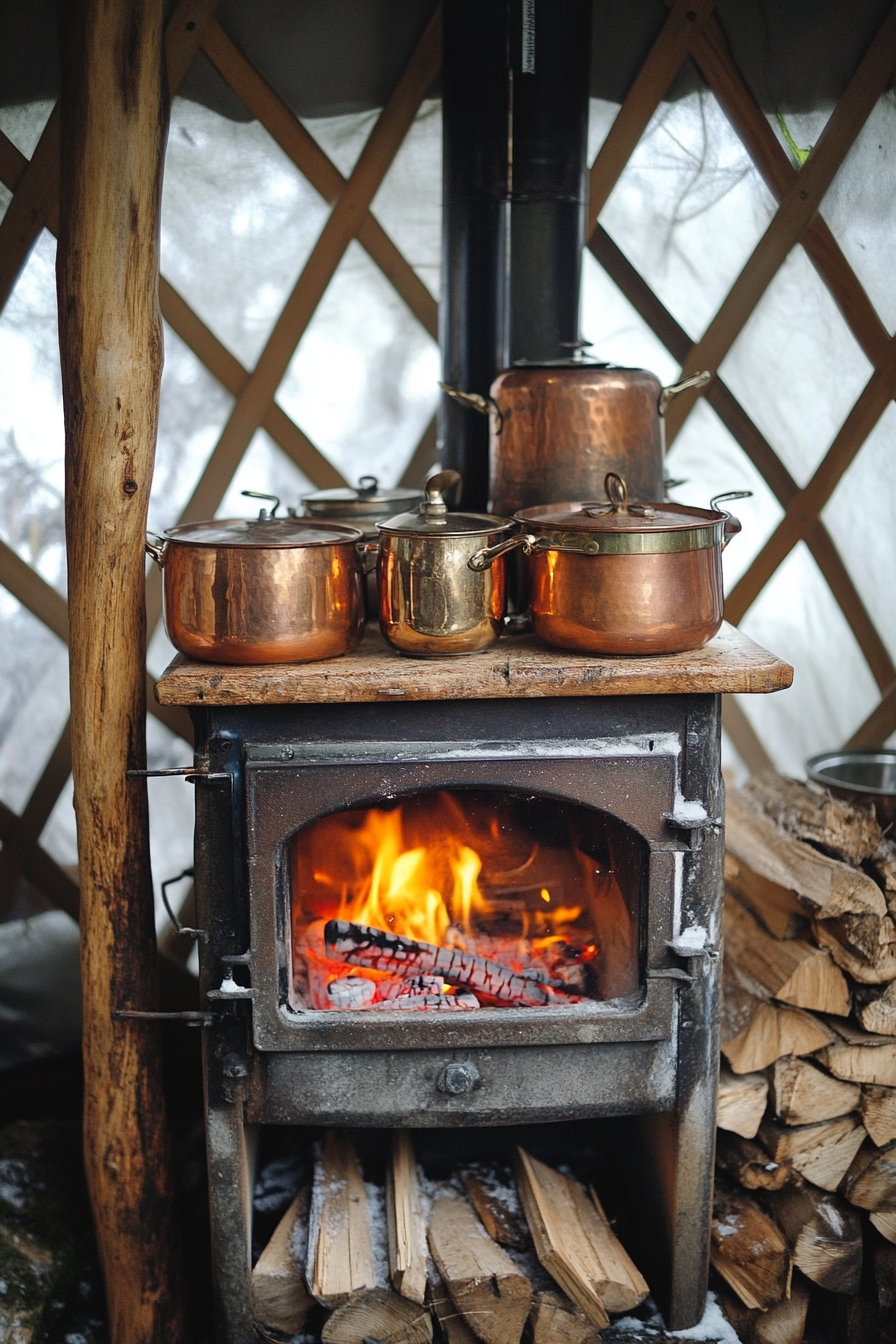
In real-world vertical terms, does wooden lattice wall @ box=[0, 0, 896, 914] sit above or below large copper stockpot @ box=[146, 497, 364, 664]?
above

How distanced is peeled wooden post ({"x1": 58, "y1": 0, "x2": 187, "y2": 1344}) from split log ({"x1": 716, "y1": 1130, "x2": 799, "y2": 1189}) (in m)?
0.69

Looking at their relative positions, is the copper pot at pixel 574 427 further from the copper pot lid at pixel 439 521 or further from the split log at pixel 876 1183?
the split log at pixel 876 1183

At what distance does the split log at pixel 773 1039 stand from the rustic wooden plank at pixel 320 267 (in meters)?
1.06

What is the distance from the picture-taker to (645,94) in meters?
1.65

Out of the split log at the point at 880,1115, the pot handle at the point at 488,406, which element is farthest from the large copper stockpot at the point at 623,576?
the split log at the point at 880,1115

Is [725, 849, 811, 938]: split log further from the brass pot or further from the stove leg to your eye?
the stove leg

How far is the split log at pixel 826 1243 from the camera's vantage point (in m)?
1.32

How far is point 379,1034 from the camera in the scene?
4.00 feet

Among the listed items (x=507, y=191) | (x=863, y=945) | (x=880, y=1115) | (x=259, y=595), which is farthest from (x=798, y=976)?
(x=507, y=191)

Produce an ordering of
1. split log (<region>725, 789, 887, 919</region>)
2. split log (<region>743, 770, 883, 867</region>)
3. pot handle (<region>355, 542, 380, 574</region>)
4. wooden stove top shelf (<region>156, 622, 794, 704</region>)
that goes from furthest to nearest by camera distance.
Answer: split log (<region>743, 770, 883, 867</region>) → split log (<region>725, 789, 887, 919</region>) → pot handle (<region>355, 542, 380, 574</region>) → wooden stove top shelf (<region>156, 622, 794, 704</region>)

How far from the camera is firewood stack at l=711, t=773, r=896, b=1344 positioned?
52.2 inches

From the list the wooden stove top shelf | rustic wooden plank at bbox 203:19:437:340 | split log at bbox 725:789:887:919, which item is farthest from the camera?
rustic wooden plank at bbox 203:19:437:340

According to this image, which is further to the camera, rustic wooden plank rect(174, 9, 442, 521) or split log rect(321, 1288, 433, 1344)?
rustic wooden plank rect(174, 9, 442, 521)

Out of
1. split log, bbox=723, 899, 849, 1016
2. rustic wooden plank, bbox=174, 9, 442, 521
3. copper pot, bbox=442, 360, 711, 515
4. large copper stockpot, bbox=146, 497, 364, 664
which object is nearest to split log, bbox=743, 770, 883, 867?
split log, bbox=723, 899, 849, 1016
